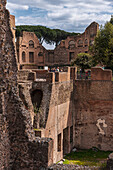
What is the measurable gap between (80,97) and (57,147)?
3.71 metres

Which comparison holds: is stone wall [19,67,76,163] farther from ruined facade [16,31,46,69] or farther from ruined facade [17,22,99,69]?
ruined facade [16,31,46,69]

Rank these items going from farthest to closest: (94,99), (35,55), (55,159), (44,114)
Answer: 1. (35,55)
2. (94,99)
3. (55,159)
4. (44,114)

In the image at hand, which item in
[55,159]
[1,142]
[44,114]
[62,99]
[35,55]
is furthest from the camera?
[35,55]

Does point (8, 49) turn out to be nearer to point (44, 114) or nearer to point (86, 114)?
point (44, 114)

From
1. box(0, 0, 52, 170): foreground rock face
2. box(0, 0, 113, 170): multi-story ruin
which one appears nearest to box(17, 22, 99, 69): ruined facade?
box(0, 0, 113, 170): multi-story ruin

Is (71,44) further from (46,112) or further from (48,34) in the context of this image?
(46,112)

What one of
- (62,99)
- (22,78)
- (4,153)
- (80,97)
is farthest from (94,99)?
(4,153)

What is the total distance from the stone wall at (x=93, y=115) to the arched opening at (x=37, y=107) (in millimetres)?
3621

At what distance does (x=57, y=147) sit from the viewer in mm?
13609

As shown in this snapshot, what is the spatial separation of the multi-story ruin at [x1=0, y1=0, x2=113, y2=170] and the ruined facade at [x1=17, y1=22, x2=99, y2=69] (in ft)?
52.0

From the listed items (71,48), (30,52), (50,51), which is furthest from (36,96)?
(30,52)

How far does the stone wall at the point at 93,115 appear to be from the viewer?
15469 millimetres

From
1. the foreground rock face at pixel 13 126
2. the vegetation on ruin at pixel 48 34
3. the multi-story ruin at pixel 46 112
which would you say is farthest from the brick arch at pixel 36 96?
the vegetation on ruin at pixel 48 34

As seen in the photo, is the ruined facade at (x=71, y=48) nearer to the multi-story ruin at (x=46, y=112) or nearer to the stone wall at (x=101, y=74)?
the stone wall at (x=101, y=74)
